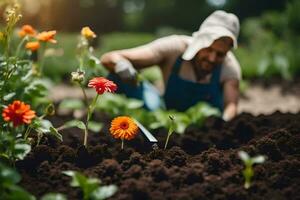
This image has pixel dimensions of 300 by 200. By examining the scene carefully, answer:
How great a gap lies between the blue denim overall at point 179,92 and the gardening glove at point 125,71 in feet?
1.20

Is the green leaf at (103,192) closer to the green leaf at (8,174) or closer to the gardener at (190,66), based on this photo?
the green leaf at (8,174)

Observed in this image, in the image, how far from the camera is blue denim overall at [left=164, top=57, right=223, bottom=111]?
14.3 ft

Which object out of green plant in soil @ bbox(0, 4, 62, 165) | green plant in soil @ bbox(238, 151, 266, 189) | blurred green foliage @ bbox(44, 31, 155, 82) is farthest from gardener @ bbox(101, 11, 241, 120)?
blurred green foliage @ bbox(44, 31, 155, 82)

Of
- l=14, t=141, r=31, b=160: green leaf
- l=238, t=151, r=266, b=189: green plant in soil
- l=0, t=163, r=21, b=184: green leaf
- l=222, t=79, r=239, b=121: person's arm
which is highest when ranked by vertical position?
l=222, t=79, r=239, b=121: person's arm

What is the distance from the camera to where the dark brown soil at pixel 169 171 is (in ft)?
8.04

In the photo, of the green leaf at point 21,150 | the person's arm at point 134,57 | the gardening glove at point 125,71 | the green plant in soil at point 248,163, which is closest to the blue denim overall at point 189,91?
the person's arm at point 134,57

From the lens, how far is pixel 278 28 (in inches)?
360

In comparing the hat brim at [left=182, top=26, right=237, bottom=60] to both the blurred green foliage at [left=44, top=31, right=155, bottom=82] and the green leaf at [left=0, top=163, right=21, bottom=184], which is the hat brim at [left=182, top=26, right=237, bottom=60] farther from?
the blurred green foliage at [left=44, top=31, right=155, bottom=82]

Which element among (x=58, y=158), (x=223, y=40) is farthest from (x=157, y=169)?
(x=223, y=40)

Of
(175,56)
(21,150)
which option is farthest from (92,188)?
(175,56)

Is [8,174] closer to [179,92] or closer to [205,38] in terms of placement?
[205,38]

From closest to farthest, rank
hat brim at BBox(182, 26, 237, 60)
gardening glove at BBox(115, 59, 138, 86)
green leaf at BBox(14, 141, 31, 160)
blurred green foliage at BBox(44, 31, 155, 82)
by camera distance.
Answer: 1. green leaf at BBox(14, 141, 31, 160)
2. gardening glove at BBox(115, 59, 138, 86)
3. hat brim at BBox(182, 26, 237, 60)
4. blurred green foliage at BBox(44, 31, 155, 82)

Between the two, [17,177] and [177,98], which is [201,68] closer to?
[177,98]

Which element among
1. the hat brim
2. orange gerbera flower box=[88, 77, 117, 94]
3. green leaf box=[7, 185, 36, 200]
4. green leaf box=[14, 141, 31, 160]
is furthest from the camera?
the hat brim
